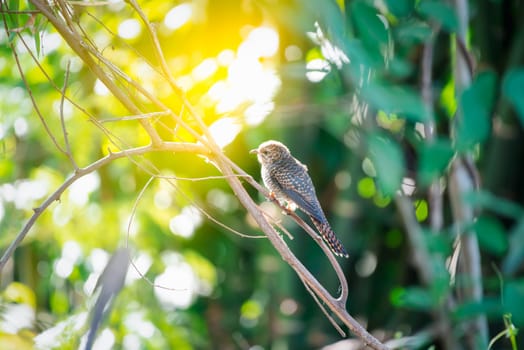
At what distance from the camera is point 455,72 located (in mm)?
3080

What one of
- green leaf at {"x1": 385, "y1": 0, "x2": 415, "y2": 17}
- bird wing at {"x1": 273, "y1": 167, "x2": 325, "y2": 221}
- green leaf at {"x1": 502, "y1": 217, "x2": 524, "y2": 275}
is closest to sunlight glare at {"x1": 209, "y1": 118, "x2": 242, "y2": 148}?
bird wing at {"x1": 273, "y1": 167, "x2": 325, "y2": 221}

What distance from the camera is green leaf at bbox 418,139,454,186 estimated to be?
121cm

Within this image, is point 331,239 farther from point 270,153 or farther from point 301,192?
point 270,153

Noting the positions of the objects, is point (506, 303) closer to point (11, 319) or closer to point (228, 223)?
point (11, 319)

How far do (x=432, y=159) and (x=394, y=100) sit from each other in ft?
0.45

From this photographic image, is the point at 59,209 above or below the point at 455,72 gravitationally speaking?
below

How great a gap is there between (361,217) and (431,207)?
5.62 ft

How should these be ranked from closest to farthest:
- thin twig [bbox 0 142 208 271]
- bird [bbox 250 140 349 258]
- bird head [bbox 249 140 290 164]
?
thin twig [bbox 0 142 208 271]
bird [bbox 250 140 349 258]
bird head [bbox 249 140 290 164]

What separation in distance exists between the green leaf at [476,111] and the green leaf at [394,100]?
7cm

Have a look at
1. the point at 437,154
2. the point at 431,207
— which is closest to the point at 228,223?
the point at 431,207

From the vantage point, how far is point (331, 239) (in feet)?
13.7

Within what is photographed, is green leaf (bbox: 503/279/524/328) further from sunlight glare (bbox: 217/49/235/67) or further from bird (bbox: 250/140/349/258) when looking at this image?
sunlight glare (bbox: 217/49/235/67)

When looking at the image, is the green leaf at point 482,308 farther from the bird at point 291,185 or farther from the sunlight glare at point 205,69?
the sunlight glare at point 205,69

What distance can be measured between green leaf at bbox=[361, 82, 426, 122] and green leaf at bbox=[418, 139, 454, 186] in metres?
0.05
